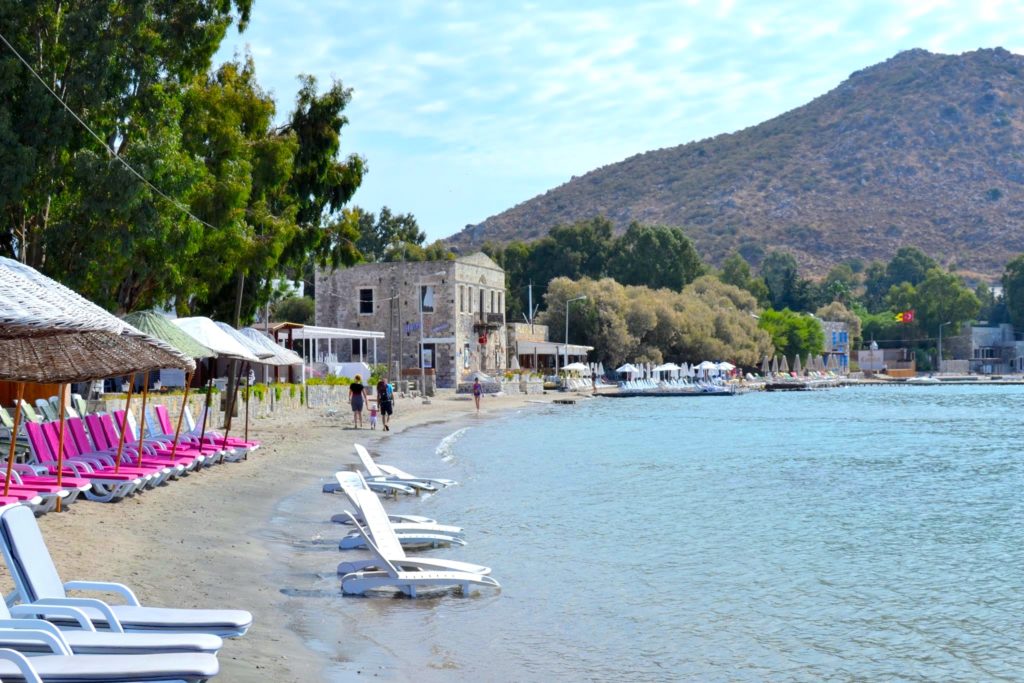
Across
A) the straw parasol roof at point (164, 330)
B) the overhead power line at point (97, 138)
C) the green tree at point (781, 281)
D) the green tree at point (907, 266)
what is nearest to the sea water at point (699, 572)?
the straw parasol roof at point (164, 330)

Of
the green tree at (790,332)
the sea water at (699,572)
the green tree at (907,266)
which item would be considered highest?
the green tree at (907,266)

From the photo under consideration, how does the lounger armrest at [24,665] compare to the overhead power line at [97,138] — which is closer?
the lounger armrest at [24,665]

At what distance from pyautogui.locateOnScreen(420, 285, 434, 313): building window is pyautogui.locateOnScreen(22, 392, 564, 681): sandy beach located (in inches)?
1687

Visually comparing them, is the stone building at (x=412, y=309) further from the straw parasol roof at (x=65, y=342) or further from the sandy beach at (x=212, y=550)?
the straw parasol roof at (x=65, y=342)

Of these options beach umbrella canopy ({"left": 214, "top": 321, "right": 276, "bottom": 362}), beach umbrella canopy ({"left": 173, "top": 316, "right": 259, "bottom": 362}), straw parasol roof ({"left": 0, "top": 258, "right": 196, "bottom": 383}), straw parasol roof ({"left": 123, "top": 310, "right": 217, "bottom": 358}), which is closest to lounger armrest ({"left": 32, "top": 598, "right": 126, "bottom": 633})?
straw parasol roof ({"left": 0, "top": 258, "right": 196, "bottom": 383})

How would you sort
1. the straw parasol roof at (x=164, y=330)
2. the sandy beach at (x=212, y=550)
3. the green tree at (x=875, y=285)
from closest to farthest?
the sandy beach at (x=212, y=550)
the straw parasol roof at (x=164, y=330)
the green tree at (x=875, y=285)

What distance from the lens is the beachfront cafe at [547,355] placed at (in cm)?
7544

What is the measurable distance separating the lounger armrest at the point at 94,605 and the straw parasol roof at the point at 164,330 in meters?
10.2

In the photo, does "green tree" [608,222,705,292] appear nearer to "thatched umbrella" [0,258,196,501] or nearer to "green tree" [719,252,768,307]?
"green tree" [719,252,768,307]

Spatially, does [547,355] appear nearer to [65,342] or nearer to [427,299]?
[427,299]

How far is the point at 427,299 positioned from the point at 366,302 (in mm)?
3729

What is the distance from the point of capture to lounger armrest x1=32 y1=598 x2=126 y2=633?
20.8 feet

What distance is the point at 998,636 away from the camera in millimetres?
10906

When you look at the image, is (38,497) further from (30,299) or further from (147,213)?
(147,213)
